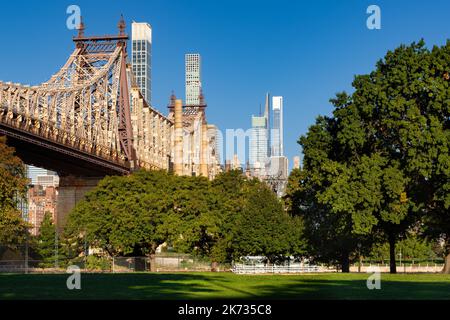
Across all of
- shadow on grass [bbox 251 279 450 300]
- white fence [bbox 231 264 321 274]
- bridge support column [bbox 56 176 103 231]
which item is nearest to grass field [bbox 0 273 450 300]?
shadow on grass [bbox 251 279 450 300]

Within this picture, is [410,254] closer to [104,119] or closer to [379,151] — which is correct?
[104,119]

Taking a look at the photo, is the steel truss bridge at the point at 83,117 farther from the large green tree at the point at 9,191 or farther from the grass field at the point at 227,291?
the grass field at the point at 227,291

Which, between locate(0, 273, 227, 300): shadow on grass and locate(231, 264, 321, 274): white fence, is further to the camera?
locate(231, 264, 321, 274): white fence

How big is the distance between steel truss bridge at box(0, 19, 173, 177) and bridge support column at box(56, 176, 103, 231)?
1.27 m

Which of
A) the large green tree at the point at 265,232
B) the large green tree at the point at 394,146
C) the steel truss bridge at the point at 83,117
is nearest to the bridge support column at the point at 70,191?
the steel truss bridge at the point at 83,117

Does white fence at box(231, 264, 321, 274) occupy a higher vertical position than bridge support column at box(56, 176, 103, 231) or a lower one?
lower

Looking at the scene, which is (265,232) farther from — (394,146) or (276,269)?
(394,146)

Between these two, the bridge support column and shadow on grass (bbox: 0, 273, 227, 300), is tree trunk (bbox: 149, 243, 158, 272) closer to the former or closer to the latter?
the bridge support column

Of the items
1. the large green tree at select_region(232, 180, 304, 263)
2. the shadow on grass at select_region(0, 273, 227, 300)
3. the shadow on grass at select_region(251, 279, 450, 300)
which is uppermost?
the large green tree at select_region(232, 180, 304, 263)

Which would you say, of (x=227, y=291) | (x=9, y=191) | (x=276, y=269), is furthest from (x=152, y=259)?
(x=227, y=291)

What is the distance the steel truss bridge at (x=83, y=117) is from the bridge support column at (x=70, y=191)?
1267mm

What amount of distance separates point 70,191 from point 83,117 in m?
10.2

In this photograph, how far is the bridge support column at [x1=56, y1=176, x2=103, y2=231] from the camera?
121 m
